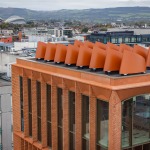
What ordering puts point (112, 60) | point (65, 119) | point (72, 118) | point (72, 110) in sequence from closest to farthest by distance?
1. point (112, 60)
2. point (72, 110)
3. point (72, 118)
4. point (65, 119)

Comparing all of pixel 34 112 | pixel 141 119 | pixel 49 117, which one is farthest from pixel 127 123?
pixel 34 112

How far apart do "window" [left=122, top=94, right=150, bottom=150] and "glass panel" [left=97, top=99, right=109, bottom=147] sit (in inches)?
49.0

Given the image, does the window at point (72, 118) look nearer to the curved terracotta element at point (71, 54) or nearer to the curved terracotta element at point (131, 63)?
the curved terracotta element at point (71, 54)

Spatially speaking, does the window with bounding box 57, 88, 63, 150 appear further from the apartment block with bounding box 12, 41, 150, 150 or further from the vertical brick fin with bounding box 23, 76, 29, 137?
the vertical brick fin with bounding box 23, 76, 29, 137

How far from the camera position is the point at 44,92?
34219 millimetres

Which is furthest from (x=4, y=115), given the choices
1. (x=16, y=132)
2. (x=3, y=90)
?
(x=16, y=132)

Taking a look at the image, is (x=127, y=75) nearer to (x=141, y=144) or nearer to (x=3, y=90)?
(x=141, y=144)

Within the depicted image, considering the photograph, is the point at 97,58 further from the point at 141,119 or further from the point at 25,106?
the point at 25,106

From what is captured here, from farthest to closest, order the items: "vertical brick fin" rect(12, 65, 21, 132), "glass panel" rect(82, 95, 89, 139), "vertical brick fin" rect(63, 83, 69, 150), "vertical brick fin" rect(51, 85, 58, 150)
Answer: "vertical brick fin" rect(12, 65, 21, 132) < "vertical brick fin" rect(51, 85, 58, 150) < "vertical brick fin" rect(63, 83, 69, 150) < "glass panel" rect(82, 95, 89, 139)

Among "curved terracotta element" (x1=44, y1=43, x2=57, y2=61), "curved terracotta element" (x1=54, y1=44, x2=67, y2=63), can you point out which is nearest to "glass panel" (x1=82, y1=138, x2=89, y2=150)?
"curved terracotta element" (x1=54, y1=44, x2=67, y2=63)

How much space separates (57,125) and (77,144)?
3198 mm

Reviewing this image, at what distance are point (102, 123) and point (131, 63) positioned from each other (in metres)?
4.99

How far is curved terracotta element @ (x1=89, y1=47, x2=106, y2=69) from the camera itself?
3014cm

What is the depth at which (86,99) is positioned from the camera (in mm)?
29625
